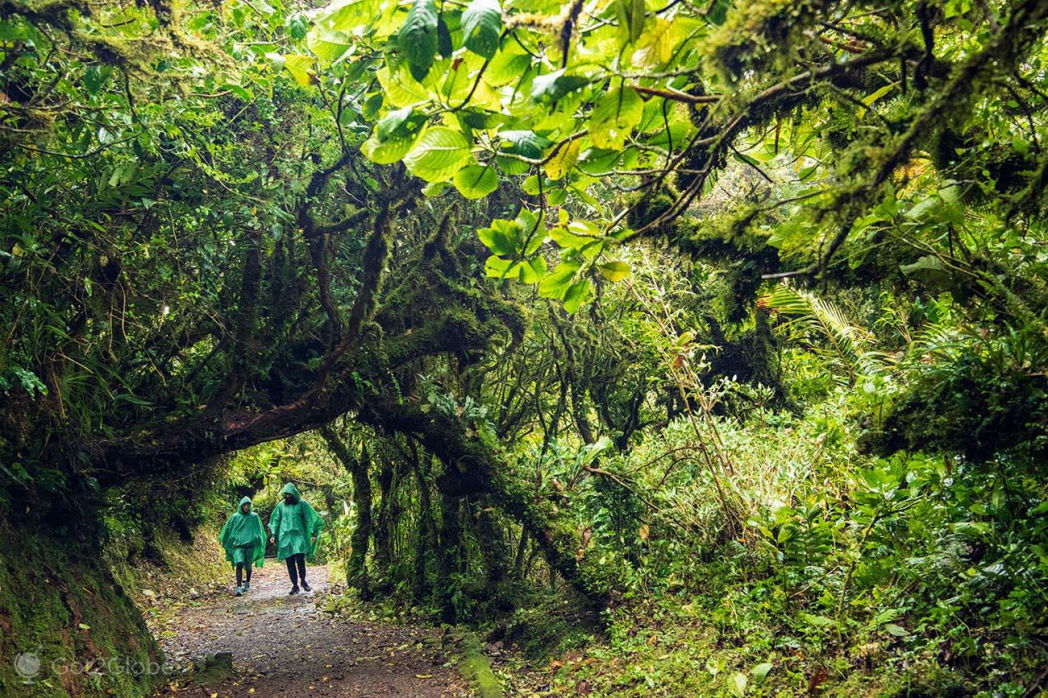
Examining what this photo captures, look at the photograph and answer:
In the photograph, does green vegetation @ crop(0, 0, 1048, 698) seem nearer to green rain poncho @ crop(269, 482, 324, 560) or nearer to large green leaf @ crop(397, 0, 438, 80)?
large green leaf @ crop(397, 0, 438, 80)

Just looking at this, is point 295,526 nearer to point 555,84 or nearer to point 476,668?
point 476,668

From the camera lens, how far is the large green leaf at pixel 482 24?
1.33 m

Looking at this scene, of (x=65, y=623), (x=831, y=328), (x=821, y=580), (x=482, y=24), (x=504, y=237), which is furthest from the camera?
(x=831, y=328)

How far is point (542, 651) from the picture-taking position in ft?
20.3

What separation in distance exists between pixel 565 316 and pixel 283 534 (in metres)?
6.13

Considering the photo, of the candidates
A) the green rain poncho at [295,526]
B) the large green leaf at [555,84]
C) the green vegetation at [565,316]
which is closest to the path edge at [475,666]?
the green vegetation at [565,316]

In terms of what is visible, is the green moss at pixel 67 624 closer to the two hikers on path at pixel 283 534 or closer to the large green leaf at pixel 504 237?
the two hikers on path at pixel 283 534

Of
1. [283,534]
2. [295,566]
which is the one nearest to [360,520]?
[283,534]

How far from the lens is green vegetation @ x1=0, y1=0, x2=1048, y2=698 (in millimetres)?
1665

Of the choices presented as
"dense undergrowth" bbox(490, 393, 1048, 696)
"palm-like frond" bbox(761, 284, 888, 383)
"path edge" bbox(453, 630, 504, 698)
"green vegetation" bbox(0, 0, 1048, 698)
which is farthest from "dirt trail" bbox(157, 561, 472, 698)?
"palm-like frond" bbox(761, 284, 888, 383)

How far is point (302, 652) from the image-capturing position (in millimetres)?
7250

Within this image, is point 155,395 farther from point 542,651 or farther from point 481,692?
point 542,651

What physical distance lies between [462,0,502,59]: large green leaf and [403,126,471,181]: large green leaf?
0.90 ft

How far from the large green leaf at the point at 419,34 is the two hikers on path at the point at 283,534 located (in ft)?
34.2
